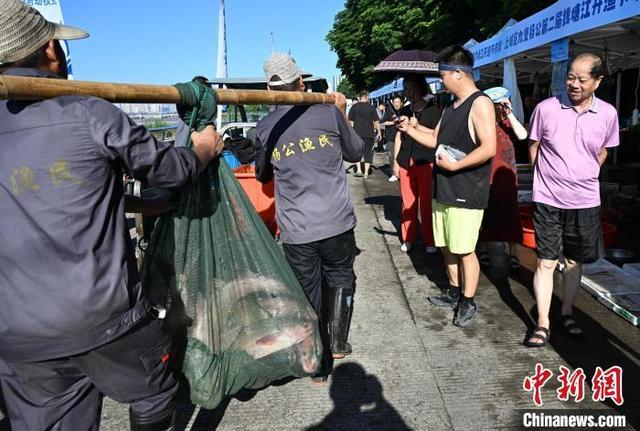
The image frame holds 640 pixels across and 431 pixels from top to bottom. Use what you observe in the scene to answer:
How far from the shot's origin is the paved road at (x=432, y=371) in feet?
8.19

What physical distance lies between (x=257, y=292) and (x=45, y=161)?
118cm

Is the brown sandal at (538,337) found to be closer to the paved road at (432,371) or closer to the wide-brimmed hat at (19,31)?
the paved road at (432,371)

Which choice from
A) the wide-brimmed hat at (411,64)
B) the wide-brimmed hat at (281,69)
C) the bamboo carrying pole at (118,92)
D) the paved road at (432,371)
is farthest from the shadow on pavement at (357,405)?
the wide-brimmed hat at (411,64)

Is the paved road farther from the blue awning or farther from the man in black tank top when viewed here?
the blue awning

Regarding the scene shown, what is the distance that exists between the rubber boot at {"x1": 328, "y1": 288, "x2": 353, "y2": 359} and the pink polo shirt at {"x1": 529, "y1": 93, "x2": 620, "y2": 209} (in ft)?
4.75

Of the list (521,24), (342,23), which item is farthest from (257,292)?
(342,23)

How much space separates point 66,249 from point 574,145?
2.81 m

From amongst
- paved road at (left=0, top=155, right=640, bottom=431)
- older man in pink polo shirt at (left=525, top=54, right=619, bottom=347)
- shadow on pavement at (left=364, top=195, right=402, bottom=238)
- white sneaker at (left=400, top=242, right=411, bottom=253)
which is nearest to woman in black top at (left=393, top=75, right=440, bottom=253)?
white sneaker at (left=400, top=242, right=411, bottom=253)

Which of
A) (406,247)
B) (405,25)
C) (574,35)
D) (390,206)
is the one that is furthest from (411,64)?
(405,25)

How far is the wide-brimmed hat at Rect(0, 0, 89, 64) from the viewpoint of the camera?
137cm

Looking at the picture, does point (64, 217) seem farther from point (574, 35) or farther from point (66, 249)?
point (574, 35)

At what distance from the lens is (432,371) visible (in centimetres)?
290

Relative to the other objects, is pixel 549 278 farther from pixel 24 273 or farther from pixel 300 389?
pixel 24 273
